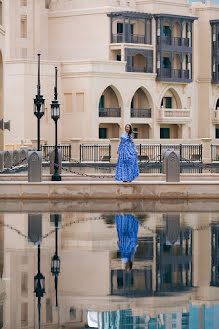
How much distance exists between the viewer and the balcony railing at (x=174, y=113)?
72188 millimetres

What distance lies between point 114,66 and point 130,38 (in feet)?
11.6

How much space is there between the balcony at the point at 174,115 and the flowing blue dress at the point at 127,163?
47925 millimetres

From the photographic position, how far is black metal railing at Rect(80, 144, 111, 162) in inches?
2224

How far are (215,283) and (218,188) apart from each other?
13.1 m

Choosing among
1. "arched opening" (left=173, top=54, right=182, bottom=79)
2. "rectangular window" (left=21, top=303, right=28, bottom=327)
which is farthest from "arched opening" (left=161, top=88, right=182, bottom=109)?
"rectangular window" (left=21, top=303, right=28, bottom=327)

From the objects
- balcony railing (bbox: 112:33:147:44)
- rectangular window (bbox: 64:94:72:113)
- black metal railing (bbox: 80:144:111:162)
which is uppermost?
balcony railing (bbox: 112:33:147:44)

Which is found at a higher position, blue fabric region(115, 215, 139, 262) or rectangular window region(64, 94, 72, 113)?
rectangular window region(64, 94, 72, 113)

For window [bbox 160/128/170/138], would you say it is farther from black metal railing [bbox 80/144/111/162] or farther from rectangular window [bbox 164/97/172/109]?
black metal railing [bbox 80/144/111/162]

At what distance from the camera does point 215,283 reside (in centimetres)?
1111

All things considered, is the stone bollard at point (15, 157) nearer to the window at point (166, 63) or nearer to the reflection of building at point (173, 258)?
the reflection of building at point (173, 258)

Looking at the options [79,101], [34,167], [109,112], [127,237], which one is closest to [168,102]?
[109,112]

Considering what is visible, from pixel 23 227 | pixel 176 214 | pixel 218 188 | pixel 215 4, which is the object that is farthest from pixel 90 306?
pixel 215 4

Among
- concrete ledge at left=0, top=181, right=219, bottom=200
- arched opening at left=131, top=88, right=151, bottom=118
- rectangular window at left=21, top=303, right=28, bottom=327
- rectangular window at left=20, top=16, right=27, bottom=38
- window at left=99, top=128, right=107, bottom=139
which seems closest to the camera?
rectangular window at left=21, top=303, right=28, bottom=327

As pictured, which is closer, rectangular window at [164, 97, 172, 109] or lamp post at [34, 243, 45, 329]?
lamp post at [34, 243, 45, 329]
